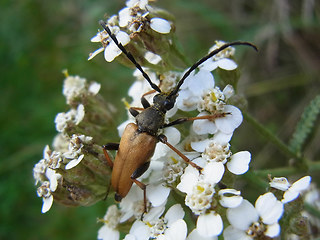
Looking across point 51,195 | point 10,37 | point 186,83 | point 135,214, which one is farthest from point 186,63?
point 10,37

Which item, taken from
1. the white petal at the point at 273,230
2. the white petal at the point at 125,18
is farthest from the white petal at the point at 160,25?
the white petal at the point at 273,230

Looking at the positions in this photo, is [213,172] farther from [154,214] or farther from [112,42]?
[112,42]

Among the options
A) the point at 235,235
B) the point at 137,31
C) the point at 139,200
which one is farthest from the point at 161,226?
the point at 137,31

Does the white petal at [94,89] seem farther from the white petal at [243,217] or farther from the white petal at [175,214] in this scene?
the white petal at [243,217]

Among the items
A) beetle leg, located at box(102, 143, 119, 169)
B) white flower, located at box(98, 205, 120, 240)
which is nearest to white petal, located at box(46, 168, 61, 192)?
beetle leg, located at box(102, 143, 119, 169)

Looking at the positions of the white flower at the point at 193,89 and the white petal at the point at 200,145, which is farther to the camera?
the white flower at the point at 193,89
